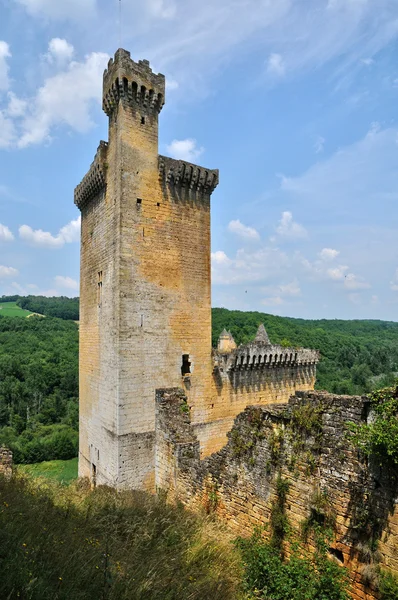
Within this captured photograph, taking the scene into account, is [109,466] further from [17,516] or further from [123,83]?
[123,83]

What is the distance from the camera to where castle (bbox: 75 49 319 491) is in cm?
1260

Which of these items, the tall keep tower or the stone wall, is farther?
the tall keep tower

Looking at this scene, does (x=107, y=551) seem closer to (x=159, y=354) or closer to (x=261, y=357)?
(x=159, y=354)

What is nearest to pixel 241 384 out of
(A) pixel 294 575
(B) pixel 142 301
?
(B) pixel 142 301

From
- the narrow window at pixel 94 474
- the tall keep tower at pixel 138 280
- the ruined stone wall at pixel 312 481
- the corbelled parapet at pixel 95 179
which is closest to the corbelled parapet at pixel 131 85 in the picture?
the tall keep tower at pixel 138 280

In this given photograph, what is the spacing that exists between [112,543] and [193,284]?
10.1 meters

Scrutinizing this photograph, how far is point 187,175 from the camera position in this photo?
14.5 m

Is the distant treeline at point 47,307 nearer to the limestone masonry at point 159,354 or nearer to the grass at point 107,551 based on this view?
the limestone masonry at point 159,354

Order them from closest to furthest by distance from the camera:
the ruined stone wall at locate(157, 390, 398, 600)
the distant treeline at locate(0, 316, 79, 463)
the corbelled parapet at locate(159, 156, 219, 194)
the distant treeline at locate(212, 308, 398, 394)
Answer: the ruined stone wall at locate(157, 390, 398, 600) → the corbelled parapet at locate(159, 156, 219, 194) → the distant treeline at locate(0, 316, 79, 463) → the distant treeline at locate(212, 308, 398, 394)

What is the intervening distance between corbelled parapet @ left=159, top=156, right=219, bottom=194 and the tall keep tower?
0.13ft

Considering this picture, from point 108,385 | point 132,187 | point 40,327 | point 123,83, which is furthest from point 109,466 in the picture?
point 40,327

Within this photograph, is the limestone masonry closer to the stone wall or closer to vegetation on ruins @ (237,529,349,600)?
the stone wall

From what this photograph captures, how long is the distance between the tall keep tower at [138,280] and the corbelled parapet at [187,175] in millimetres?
40

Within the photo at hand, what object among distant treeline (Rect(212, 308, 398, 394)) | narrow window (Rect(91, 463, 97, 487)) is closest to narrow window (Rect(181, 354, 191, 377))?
narrow window (Rect(91, 463, 97, 487))
